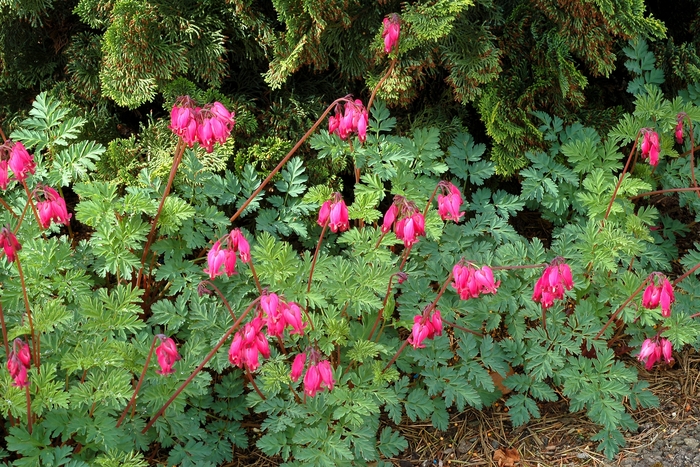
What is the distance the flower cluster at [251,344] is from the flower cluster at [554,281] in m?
1.17

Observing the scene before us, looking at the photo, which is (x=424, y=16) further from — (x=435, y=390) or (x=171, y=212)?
(x=435, y=390)

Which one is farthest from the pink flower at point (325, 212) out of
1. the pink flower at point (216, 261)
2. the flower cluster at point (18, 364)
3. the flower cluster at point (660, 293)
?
the flower cluster at point (660, 293)

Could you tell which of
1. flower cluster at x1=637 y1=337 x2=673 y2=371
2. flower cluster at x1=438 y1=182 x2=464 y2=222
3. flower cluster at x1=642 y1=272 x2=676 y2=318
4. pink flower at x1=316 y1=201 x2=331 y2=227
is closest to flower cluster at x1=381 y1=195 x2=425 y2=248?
flower cluster at x1=438 y1=182 x2=464 y2=222

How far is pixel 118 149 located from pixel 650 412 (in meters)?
3.14

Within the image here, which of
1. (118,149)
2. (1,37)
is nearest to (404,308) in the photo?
(118,149)

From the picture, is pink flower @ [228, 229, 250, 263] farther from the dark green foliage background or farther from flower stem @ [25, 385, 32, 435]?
the dark green foliage background

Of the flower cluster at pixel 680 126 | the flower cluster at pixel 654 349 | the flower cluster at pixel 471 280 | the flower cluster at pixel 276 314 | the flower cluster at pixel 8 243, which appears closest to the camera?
the flower cluster at pixel 276 314

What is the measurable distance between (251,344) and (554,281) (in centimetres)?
124

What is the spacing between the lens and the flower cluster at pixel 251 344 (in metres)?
2.53

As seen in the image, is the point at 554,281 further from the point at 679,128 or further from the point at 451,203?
the point at 679,128

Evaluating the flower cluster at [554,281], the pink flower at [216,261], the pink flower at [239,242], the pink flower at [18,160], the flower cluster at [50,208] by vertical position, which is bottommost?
the flower cluster at [554,281]

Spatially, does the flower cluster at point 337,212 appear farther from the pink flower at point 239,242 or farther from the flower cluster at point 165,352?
the flower cluster at point 165,352

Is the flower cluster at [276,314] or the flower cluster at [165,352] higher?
the flower cluster at [276,314]

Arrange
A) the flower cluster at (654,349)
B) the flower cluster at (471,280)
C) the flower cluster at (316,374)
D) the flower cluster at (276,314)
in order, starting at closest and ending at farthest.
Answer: the flower cluster at (276,314) < the flower cluster at (316,374) < the flower cluster at (471,280) < the flower cluster at (654,349)
